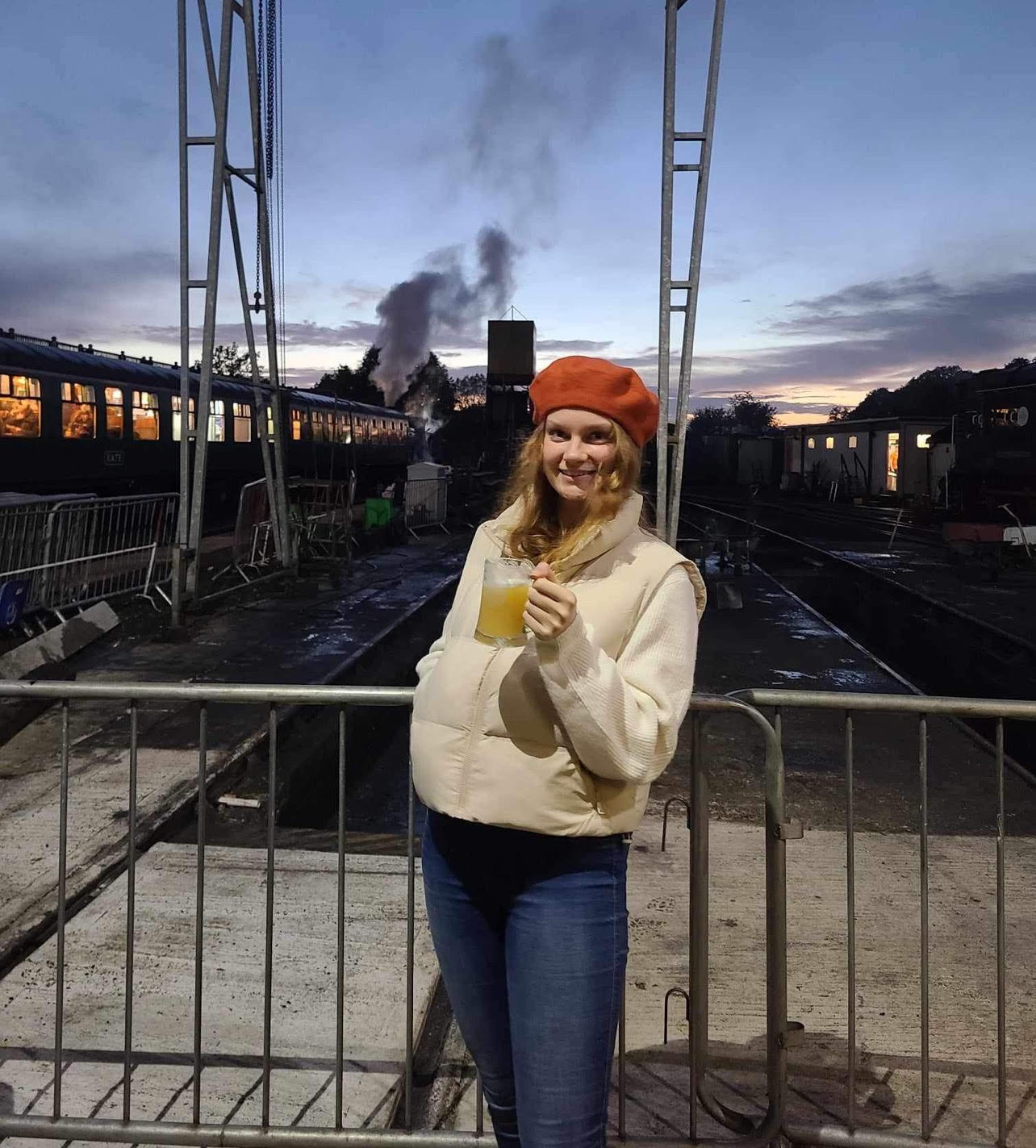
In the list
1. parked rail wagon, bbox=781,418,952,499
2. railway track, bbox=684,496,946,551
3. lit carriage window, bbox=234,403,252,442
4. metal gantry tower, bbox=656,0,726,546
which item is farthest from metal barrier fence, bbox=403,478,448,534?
parked rail wagon, bbox=781,418,952,499

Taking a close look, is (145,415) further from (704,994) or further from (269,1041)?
(704,994)

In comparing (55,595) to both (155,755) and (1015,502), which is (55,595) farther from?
(1015,502)

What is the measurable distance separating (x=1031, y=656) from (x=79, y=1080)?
38.1 ft

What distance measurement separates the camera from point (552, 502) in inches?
83.7

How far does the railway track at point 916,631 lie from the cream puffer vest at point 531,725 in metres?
6.66

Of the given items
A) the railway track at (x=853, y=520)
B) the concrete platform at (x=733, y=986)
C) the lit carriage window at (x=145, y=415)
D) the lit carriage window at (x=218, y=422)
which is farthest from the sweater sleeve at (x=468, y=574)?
the lit carriage window at (x=218, y=422)

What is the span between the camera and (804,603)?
50.8 feet

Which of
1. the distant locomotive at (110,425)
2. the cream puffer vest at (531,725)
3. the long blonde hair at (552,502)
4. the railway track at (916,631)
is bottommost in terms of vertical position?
the railway track at (916,631)

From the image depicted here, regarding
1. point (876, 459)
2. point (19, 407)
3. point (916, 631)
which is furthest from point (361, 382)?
point (916, 631)

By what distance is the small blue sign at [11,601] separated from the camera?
952 cm

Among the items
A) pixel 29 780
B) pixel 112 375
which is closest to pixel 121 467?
pixel 112 375

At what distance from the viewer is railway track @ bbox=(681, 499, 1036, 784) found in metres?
10.8

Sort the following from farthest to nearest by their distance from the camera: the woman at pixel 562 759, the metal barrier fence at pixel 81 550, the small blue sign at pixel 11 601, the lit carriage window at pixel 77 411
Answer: the lit carriage window at pixel 77 411 < the metal barrier fence at pixel 81 550 < the small blue sign at pixel 11 601 < the woman at pixel 562 759

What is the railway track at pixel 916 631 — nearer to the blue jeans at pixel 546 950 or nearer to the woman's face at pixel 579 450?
the blue jeans at pixel 546 950
